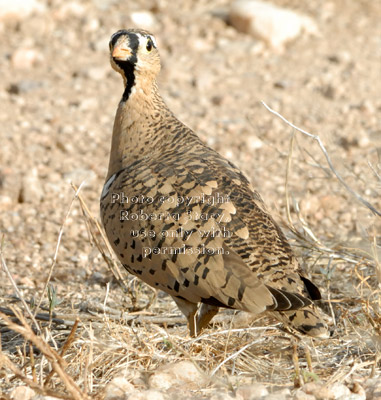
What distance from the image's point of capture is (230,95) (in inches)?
316

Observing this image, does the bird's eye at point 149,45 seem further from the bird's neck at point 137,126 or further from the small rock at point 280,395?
the small rock at point 280,395

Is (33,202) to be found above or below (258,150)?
below

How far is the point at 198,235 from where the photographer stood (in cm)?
367

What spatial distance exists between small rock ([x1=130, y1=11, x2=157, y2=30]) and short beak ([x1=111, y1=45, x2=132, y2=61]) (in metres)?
4.86

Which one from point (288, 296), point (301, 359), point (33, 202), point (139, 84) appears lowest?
point (33, 202)

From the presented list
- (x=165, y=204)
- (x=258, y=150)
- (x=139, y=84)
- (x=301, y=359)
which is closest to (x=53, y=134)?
(x=258, y=150)

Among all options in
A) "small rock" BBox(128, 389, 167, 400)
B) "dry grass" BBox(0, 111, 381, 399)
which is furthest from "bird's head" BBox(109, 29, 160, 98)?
"small rock" BBox(128, 389, 167, 400)

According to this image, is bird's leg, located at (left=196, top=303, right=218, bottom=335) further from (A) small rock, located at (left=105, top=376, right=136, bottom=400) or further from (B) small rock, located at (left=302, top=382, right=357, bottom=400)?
(B) small rock, located at (left=302, top=382, right=357, bottom=400)

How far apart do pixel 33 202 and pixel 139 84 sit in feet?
6.34

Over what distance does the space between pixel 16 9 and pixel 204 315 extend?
622 centimetres

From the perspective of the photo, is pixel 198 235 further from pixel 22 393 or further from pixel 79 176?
pixel 79 176

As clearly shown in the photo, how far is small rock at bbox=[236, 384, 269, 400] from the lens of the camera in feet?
10.4

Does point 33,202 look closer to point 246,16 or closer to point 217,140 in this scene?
point 217,140

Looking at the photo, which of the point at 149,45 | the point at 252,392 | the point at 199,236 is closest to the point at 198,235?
the point at 199,236
